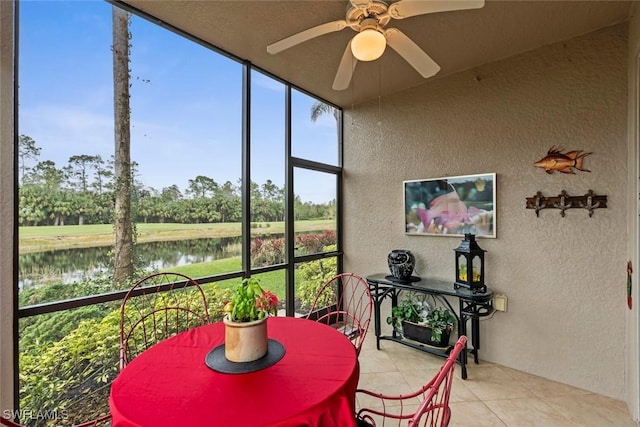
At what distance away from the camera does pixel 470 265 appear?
274 centimetres

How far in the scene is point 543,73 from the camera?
2.60m

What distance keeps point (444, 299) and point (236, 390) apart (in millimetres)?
2542

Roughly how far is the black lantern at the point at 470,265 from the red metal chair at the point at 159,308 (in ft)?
7.67

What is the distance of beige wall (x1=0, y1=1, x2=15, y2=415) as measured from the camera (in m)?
1.60

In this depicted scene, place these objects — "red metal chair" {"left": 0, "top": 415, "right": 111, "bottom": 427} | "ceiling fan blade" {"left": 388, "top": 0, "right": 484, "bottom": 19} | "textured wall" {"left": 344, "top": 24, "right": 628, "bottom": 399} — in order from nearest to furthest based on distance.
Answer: "red metal chair" {"left": 0, "top": 415, "right": 111, "bottom": 427} → "ceiling fan blade" {"left": 388, "top": 0, "right": 484, "bottom": 19} → "textured wall" {"left": 344, "top": 24, "right": 628, "bottom": 399}

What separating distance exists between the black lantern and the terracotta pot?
2.17 m

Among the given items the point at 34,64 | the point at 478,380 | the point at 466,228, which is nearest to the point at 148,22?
the point at 34,64

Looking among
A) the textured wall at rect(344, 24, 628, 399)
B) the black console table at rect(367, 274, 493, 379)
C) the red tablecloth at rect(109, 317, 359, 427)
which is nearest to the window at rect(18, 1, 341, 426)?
the red tablecloth at rect(109, 317, 359, 427)

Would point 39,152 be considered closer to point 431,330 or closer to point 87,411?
point 87,411

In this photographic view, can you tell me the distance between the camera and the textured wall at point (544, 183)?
230 cm

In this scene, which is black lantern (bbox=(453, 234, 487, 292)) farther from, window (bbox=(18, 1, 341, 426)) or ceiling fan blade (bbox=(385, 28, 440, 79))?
window (bbox=(18, 1, 341, 426))

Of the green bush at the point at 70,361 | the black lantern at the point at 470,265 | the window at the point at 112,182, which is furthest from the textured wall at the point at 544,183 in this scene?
the green bush at the point at 70,361

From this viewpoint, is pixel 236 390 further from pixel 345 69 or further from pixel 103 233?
pixel 345 69

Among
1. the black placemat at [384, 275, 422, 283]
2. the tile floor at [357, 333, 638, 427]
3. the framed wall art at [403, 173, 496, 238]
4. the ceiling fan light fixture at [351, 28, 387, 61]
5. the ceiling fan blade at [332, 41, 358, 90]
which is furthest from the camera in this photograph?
the black placemat at [384, 275, 422, 283]
